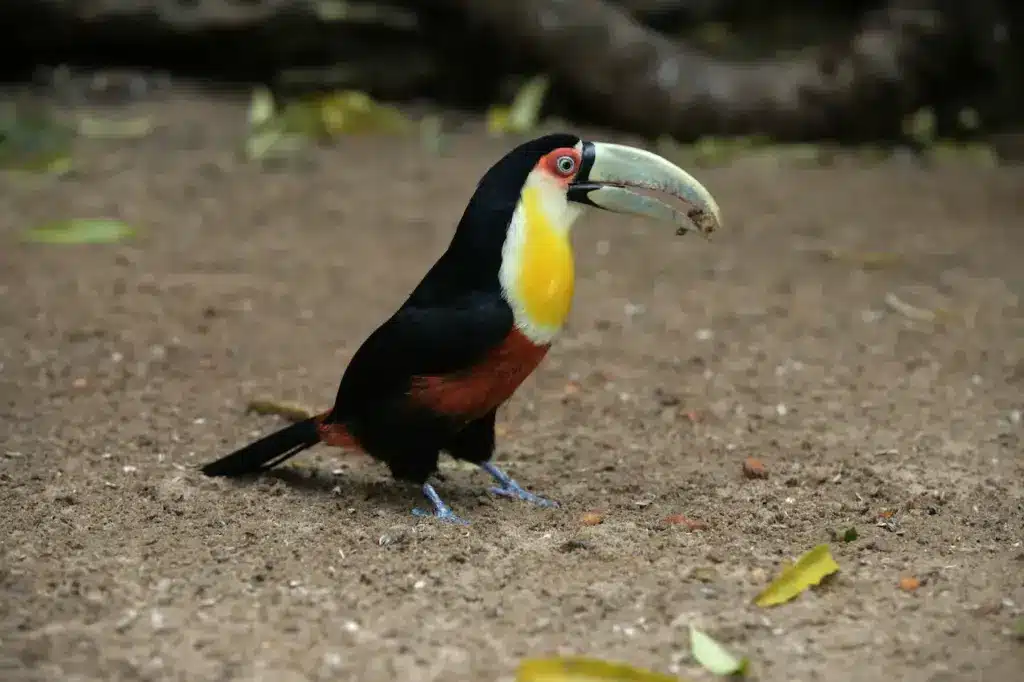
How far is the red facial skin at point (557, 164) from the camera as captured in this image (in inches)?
128

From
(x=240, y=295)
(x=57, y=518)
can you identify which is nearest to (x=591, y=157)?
(x=57, y=518)

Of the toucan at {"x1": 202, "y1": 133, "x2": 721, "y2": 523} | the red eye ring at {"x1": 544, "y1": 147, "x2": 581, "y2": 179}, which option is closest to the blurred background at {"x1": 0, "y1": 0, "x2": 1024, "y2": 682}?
the toucan at {"x1": 202, "y1": 133, "x2": 721, "y2": 523}

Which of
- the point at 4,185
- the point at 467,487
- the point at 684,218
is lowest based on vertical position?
the point at 467,487

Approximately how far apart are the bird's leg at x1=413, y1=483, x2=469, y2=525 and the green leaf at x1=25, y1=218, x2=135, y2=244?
3231 mm

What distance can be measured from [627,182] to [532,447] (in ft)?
3.49

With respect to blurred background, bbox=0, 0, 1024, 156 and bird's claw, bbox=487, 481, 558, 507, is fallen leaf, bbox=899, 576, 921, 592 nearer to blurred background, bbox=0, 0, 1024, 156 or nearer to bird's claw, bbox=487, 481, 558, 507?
bird's claw, bbox=487, 481, 558, 507

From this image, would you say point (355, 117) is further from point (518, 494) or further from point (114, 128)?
point (518, 494)

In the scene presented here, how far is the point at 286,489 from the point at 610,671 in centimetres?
145

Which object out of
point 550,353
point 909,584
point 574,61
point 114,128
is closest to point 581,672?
point 909,584

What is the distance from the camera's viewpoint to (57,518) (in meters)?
3.12

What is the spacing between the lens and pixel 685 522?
10.4 feet

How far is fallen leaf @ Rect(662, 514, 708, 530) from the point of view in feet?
10.3

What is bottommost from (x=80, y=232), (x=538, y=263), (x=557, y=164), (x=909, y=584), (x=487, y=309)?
(x=909, y=584)

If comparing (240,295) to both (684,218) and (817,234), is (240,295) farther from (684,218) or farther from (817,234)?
(817,234)
